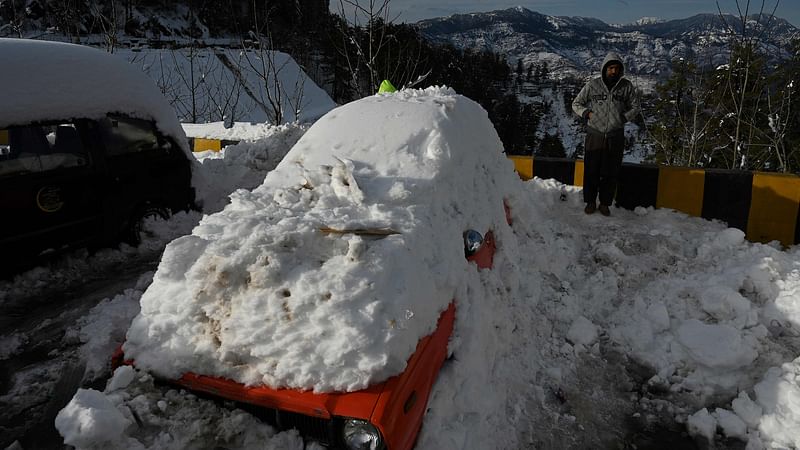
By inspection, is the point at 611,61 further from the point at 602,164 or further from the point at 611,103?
the point at 602,164

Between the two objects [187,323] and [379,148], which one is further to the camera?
[379,148]

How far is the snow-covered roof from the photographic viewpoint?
167 inches

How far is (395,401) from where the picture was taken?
6.40 feet

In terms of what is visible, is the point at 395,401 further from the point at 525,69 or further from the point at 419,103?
the point at 525,69

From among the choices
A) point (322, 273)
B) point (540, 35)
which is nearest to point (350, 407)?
point (322, 273)

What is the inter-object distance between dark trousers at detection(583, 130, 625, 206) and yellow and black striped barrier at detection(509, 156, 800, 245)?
333 millimetres

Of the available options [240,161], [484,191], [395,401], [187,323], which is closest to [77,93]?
[240,161]

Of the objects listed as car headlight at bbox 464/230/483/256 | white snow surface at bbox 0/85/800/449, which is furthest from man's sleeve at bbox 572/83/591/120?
car headlight at bbox 464/230/483/256

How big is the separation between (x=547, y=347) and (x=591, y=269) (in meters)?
1.32

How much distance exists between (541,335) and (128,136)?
4613 millimetres

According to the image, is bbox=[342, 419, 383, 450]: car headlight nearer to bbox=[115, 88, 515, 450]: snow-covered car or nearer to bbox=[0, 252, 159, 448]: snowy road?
bbox=[115, 88, 515, 450]: snow-covered car

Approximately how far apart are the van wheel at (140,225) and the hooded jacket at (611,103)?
5.17m

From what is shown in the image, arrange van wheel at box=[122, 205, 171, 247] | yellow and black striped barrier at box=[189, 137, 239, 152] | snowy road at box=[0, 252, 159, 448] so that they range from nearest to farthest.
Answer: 1. snowy road at box=[0, 252, 159, 448]
2. van wheel at box=[122, 205, 171, 247]
3. yellow and black striped barrier at box=[189, 137, 239, 152]

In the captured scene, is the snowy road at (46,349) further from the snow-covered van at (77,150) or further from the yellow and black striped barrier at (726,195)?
the yellow and black striped barrier at (726,195)
